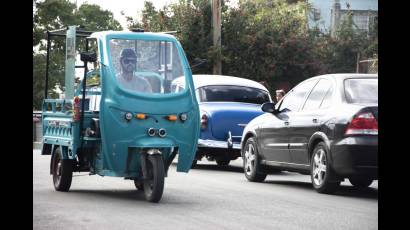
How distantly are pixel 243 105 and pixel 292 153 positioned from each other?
5247mm

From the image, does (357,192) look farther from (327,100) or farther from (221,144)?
(221,144)

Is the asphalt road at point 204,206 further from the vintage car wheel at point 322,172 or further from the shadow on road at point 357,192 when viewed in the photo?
the vintage car wheel at point 322,172

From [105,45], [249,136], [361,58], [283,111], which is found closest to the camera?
[105,45]

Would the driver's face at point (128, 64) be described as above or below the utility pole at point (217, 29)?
below

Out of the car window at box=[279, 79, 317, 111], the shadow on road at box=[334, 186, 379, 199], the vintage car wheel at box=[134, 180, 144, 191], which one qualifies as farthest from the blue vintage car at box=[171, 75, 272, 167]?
the vintage car wheel at box=[134, 180, 144, 191]

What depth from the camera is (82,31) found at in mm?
13477

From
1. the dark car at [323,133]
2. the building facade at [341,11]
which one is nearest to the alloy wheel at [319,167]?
the dark car at [323,133]

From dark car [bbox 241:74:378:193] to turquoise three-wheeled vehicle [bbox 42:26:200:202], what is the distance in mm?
1806

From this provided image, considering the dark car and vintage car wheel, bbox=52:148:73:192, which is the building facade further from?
vintage car wheel, bbox=52:148:73:192

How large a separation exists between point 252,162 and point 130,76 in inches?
154

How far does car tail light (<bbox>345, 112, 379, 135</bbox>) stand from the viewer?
Answer: 12.2m

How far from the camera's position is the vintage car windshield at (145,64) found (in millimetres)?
12391
